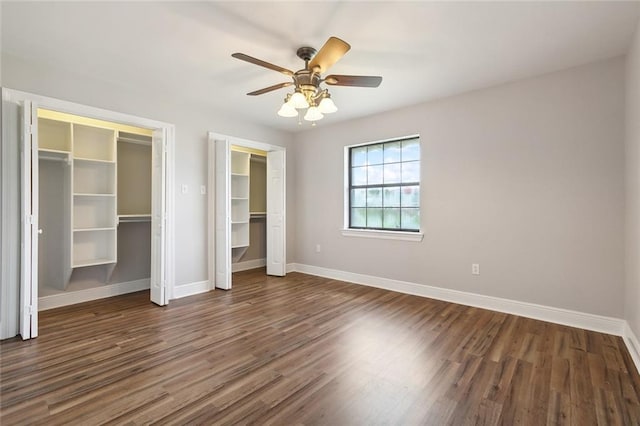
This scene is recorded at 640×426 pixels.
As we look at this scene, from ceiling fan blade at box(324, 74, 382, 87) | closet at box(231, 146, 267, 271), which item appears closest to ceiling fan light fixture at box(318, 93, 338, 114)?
ceiling fan blade at box(324, 74, 382, 87)

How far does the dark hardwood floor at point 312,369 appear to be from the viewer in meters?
1.73

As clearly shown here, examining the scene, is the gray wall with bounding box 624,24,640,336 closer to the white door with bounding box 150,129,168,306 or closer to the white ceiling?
the white ceiling

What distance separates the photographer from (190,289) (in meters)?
4.12

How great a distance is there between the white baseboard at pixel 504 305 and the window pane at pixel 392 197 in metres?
1.11

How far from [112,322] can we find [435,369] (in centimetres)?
309

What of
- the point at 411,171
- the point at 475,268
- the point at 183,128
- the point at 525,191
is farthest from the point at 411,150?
the point at 183,128

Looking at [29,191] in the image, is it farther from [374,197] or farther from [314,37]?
[374,197]

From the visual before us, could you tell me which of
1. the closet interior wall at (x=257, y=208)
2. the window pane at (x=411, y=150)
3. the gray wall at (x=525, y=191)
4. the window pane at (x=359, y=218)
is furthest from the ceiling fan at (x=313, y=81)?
the closet interior wall at (x=257, y=208)

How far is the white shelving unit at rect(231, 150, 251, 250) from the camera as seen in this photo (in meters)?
5.25

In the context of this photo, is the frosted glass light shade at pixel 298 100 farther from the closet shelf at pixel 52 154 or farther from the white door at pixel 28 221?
the closet shelf at pixel 52 154

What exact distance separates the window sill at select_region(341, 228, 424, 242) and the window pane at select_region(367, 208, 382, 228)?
0.14 meters

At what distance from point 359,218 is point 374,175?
733mm

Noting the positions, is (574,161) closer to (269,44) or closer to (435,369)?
(435,369)

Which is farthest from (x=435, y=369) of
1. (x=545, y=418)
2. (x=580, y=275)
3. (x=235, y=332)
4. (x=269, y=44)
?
(x=269, y=44)
